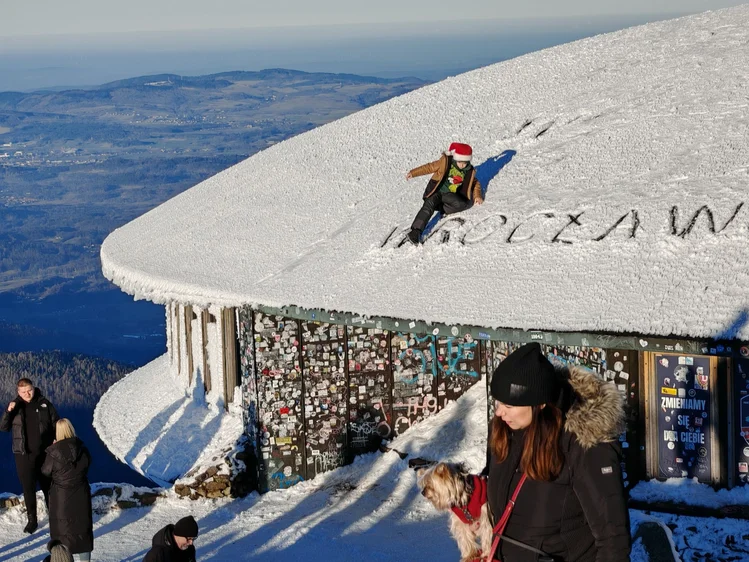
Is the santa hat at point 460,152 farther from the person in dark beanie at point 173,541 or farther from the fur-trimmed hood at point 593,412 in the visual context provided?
the fur-trimmed hood at point 593,412

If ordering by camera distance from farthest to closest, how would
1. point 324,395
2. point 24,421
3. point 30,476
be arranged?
point 324,395, point 30,476, point 24,421

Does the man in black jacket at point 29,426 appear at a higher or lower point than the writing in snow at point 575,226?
lower

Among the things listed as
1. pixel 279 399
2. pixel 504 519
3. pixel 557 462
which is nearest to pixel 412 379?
pixel 279 399

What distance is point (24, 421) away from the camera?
980 centimetres

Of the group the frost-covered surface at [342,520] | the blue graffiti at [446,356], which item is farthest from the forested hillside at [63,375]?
the frost-covered surface at [342,520]

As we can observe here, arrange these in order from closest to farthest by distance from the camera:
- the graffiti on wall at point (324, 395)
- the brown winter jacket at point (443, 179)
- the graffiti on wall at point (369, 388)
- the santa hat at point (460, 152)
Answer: the santa hat at point (460, 152), the brown winter jacket at point (443, 179), the graffiti on wall at point (324, 395), the graffiti on wall at point (369, 388)

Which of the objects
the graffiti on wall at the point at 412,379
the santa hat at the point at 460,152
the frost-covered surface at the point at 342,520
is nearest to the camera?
the frost-covered surface at the point at 342,520

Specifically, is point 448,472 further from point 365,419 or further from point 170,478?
point 170,478

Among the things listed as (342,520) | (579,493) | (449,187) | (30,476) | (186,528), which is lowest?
(342,520)

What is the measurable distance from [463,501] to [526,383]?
81 centimetres

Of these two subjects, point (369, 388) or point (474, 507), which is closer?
point (474, 507)

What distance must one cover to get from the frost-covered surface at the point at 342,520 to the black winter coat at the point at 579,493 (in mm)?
3955

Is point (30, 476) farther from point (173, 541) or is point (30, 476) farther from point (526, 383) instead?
point (526, 383)

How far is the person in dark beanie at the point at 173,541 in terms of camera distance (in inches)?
268
